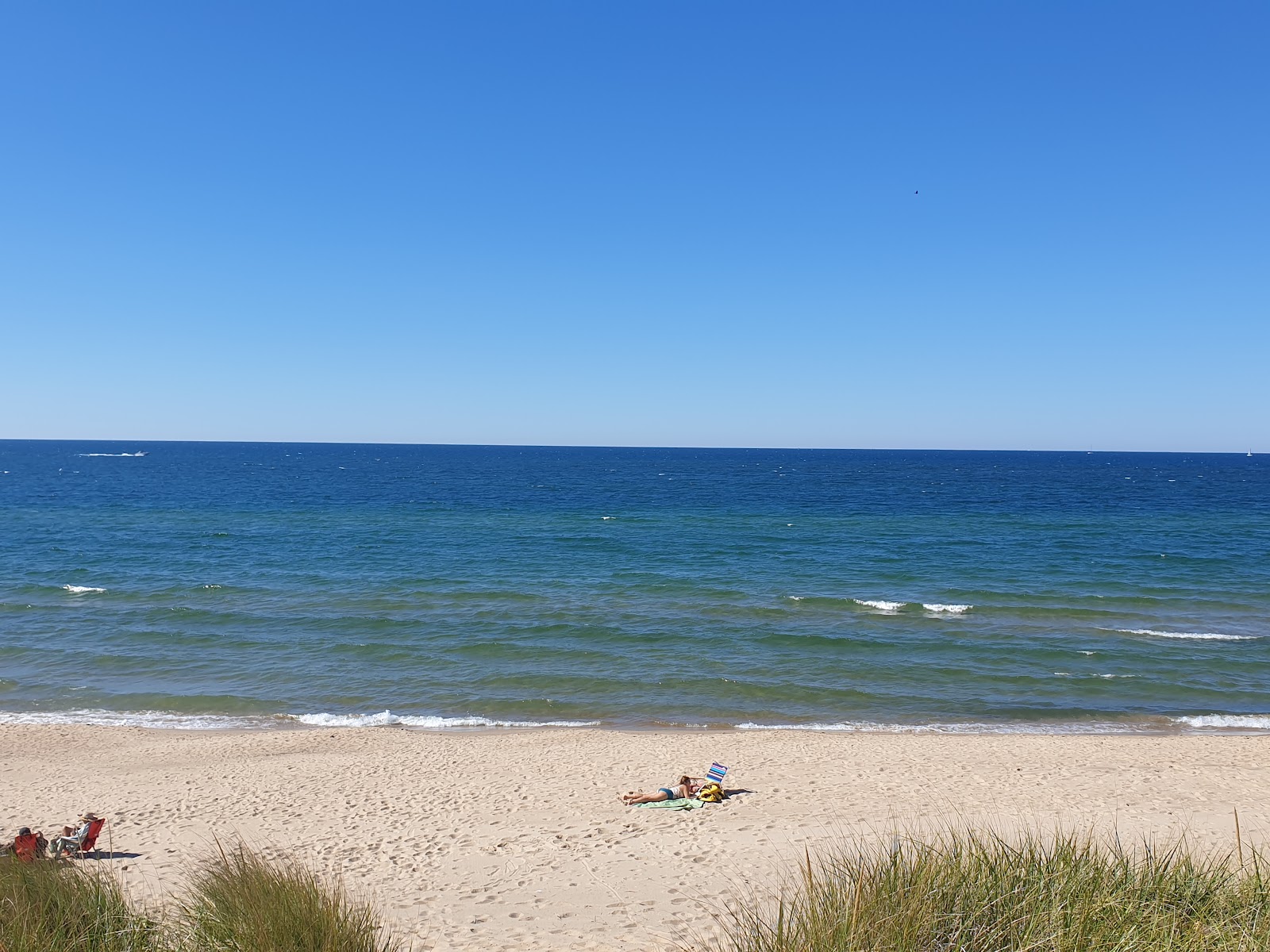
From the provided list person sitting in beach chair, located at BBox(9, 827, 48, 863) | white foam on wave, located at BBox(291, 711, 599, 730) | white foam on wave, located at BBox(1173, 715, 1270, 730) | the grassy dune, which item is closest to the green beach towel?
white foam on wave, located at BBox(291, 711, 599, 730)

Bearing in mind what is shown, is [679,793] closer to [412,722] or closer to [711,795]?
[711,795]

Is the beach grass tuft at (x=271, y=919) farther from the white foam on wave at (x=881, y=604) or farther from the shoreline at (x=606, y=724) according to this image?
the white foam on wave at (x=881, y=604)

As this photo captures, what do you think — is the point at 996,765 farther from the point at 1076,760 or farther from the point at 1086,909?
the point at 1086,909

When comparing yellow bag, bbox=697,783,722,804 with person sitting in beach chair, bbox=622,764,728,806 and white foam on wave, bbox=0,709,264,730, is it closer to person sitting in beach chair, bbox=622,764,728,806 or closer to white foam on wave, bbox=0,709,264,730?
person sitting in beach chair, bbox=622,764,728,806

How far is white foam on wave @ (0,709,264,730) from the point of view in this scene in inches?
727

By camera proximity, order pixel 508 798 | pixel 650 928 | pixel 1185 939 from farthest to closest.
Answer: pixel 508 798 → pixel 650 928 → pixel 1185 939

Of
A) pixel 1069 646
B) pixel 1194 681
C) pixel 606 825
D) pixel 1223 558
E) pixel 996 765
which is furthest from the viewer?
pixel 1223 558

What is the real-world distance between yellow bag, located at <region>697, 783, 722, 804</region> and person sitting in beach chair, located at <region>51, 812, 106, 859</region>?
9024mm

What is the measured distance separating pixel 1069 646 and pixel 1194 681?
3569 millimetres

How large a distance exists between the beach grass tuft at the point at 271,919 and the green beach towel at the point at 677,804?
24.2 ft

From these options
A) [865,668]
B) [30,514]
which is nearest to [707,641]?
[865,668]

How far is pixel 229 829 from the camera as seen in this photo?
12602 millimetres

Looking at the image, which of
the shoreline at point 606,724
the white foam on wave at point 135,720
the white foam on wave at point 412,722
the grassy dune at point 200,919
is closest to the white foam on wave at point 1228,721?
the shoreline at point 606,724

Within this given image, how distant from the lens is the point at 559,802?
13.6 m
